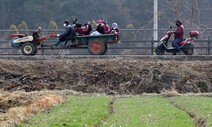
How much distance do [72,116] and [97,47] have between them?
53.3 feet

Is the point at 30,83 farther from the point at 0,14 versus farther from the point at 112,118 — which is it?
the point at 0,14

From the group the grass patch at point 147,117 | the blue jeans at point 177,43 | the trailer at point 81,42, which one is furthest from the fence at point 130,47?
the grass patch at point 147,117

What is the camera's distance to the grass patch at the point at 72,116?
15562 mm

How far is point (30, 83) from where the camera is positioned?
30.1 metres

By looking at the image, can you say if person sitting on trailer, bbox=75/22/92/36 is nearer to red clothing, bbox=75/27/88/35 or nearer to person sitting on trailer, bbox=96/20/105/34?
red clothing, bbox=75/27/88/35

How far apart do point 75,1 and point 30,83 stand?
2001 inches

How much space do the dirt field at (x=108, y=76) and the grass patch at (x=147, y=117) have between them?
757 cm

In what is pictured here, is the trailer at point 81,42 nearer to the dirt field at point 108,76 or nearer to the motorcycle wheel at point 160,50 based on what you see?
the dirt field at point 108,76

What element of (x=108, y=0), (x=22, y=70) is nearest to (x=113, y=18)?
(x=108, y=0)

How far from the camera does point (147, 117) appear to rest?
1753 centimetres

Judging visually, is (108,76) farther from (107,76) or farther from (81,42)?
(81,42)

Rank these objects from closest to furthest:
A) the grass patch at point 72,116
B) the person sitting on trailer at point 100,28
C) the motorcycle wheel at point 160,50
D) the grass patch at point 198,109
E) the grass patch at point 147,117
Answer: the grass patch at point 72,116 → the grass patch at point 147,117 → the grass patch at point 198,109 → the person sitting on trailer at point 100,28 → the motorcycle wheel at point 160,50

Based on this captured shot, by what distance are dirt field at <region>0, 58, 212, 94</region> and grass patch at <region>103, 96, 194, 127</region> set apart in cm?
757

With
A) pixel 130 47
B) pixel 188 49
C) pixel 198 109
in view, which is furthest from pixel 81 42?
pixel 198 109
